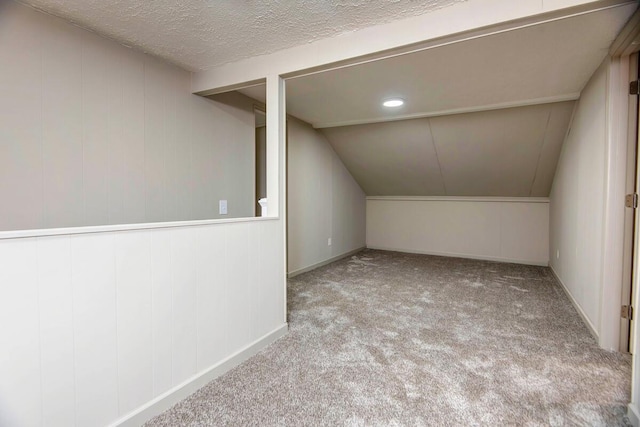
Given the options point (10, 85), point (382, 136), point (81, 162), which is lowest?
point (81, 162)

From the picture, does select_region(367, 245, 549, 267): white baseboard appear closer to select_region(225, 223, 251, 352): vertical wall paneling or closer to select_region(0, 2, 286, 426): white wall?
select_region(0, 2, 286, 426): white wall

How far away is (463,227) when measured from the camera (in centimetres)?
512

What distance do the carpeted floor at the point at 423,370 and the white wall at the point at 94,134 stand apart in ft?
4.24

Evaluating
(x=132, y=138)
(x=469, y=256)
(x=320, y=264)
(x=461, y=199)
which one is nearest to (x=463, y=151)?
(x=461, y=199)

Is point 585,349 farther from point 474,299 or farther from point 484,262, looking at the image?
point 484,262

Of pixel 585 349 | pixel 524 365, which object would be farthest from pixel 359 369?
pixel 585 349

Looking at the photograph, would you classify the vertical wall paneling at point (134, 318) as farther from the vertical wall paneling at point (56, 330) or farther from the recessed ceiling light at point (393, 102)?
the recessed ceiling light at point (393, 102)

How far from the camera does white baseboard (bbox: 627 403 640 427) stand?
4.33ft

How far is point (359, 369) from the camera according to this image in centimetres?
183

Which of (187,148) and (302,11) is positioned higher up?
(302,11)

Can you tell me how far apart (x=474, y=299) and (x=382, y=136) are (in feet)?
7.60

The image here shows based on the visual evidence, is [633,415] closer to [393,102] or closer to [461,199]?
[393,102]

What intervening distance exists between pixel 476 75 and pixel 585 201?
1.35 metres

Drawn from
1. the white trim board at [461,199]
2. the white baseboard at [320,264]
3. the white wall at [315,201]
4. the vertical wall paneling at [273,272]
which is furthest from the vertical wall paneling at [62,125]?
the white trim board at [461,199]
